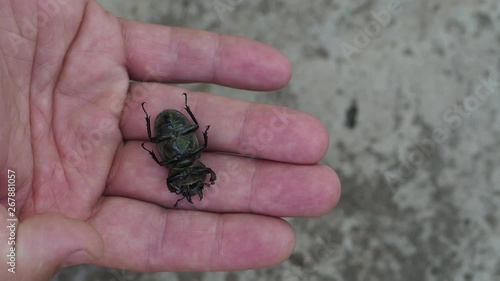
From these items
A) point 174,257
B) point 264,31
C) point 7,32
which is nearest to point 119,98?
point 7,32

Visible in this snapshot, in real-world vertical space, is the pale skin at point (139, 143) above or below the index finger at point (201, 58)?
below

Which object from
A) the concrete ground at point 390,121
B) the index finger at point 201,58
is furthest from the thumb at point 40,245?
the concrete ground at point 390,121

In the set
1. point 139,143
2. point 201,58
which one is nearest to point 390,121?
point 201,58

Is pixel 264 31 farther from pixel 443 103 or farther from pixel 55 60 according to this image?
pixel 55 60

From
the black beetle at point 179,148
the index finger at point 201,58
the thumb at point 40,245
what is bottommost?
the thumb at point 40,245

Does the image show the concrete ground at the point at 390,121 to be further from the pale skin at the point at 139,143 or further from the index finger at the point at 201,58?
the pale skin at the point at 139,143
